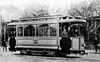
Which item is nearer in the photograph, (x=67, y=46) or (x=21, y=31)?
(x=67, y=46)

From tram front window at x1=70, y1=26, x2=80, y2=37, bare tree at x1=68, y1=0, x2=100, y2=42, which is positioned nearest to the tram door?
tram front window at x1=70, y1=26, x2=80, y2=37

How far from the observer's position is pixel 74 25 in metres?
22.3

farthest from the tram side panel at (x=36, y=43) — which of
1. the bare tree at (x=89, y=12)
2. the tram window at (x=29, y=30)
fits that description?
the bare tree at (x=89, y=12)

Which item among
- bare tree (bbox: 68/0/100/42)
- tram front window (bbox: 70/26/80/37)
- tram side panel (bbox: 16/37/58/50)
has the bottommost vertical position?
tram side panel (bbox: 16/37/58/50)

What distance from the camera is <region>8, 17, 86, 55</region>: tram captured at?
21844 mm

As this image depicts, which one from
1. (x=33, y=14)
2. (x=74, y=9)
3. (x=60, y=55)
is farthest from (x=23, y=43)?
(x=33, y=14)

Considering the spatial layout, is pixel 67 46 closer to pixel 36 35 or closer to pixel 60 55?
pixel 60 55

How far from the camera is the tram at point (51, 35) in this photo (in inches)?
860

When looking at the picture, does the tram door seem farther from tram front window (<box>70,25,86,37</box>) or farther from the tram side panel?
the tram side panel

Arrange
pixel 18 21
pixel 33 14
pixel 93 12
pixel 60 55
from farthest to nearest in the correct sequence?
pixel 33 14, pixel 93 12, pixel 18 21, pixel 60 55

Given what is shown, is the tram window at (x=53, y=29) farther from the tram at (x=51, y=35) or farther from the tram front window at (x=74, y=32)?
the tram front window at (x=74, y=32)

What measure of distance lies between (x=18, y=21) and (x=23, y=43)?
2.21 meters

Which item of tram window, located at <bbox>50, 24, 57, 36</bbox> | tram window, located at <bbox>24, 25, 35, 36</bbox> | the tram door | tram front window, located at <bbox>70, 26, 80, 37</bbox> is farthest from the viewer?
tram window, located at <bbox>24, 25, 35, 36</bbox>

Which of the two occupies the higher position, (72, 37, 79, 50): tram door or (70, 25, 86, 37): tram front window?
(70, 25, 86, 37): tram front window
